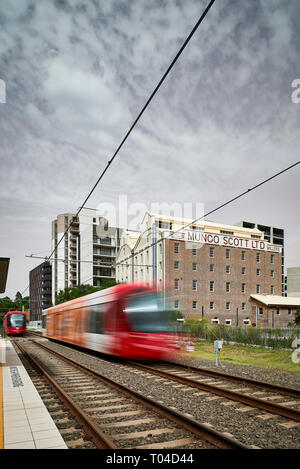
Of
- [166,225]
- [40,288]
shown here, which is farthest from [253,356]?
[40,288]

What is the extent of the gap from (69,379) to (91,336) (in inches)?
263

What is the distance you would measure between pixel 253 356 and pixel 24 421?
1597 centimetres

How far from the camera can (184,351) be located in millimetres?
23375

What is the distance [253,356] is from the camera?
2064 centimetres

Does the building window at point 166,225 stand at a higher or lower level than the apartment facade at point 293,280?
higher

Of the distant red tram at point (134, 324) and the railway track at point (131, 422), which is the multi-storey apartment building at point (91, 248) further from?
the railway track at point (131, 422)

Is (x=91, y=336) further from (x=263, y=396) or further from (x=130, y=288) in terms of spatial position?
(x=263, y=396)

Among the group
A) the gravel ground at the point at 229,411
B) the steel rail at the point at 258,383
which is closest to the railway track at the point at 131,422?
the gravel ground at the point at 229,411

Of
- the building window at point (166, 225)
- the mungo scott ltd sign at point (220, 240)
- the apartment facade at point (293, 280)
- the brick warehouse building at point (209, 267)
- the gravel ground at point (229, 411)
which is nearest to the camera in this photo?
the gravel ground at point (229, 411)

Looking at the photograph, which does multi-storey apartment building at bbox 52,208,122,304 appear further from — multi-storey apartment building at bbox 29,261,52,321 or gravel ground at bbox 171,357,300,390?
gravel ground at bbox 171,357,300,390

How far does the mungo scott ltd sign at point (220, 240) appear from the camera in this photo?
5969 centimetres

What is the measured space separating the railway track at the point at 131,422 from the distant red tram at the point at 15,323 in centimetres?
3765
